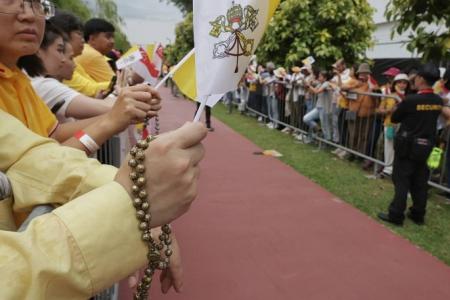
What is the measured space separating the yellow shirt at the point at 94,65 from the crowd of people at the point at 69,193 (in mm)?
2165

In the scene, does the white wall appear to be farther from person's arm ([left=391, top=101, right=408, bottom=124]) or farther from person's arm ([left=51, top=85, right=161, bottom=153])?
person's arm ([left=51, top=85, right=161, bottom=153])

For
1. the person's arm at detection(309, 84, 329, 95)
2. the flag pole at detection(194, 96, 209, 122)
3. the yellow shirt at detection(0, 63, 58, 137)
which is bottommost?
the person's arm at detection(309, 84, 329, 95)

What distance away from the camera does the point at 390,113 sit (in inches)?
242

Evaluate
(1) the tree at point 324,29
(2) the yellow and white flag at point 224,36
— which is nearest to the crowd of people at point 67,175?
(2) the yellow and white flag at point 224,36

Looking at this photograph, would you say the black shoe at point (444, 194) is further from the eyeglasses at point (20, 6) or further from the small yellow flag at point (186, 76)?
the eyeglasses at point (20, 6)

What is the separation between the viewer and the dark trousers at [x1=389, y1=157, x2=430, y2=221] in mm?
4488

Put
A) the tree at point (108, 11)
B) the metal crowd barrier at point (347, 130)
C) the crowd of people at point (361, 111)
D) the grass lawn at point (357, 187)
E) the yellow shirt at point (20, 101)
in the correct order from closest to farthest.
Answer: the yellow shirt at point (20, 101)
the grass lawn at point (357, 187)
the crowd of people at point (361, 111)
the metal crowd barrier at point (347, 130)
the tree at point (108, 11)

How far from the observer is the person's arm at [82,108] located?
2365 mm

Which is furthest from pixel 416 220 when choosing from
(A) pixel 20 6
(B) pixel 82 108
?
(A) pixel 20 6

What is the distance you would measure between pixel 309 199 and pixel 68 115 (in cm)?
375

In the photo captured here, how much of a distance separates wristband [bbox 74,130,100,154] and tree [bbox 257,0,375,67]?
358 inches

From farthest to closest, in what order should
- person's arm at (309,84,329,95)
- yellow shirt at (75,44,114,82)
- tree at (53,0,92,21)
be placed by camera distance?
tree at (53,0,92,21) < person's arm at (309,84,329,95) < yellow shirt at (75,44,114,82)

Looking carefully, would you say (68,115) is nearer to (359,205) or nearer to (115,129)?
(115,129)

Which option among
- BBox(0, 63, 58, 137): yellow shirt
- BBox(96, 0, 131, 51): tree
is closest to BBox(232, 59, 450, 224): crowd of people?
BBox(0, 63, 58, 137): yellow shirt
